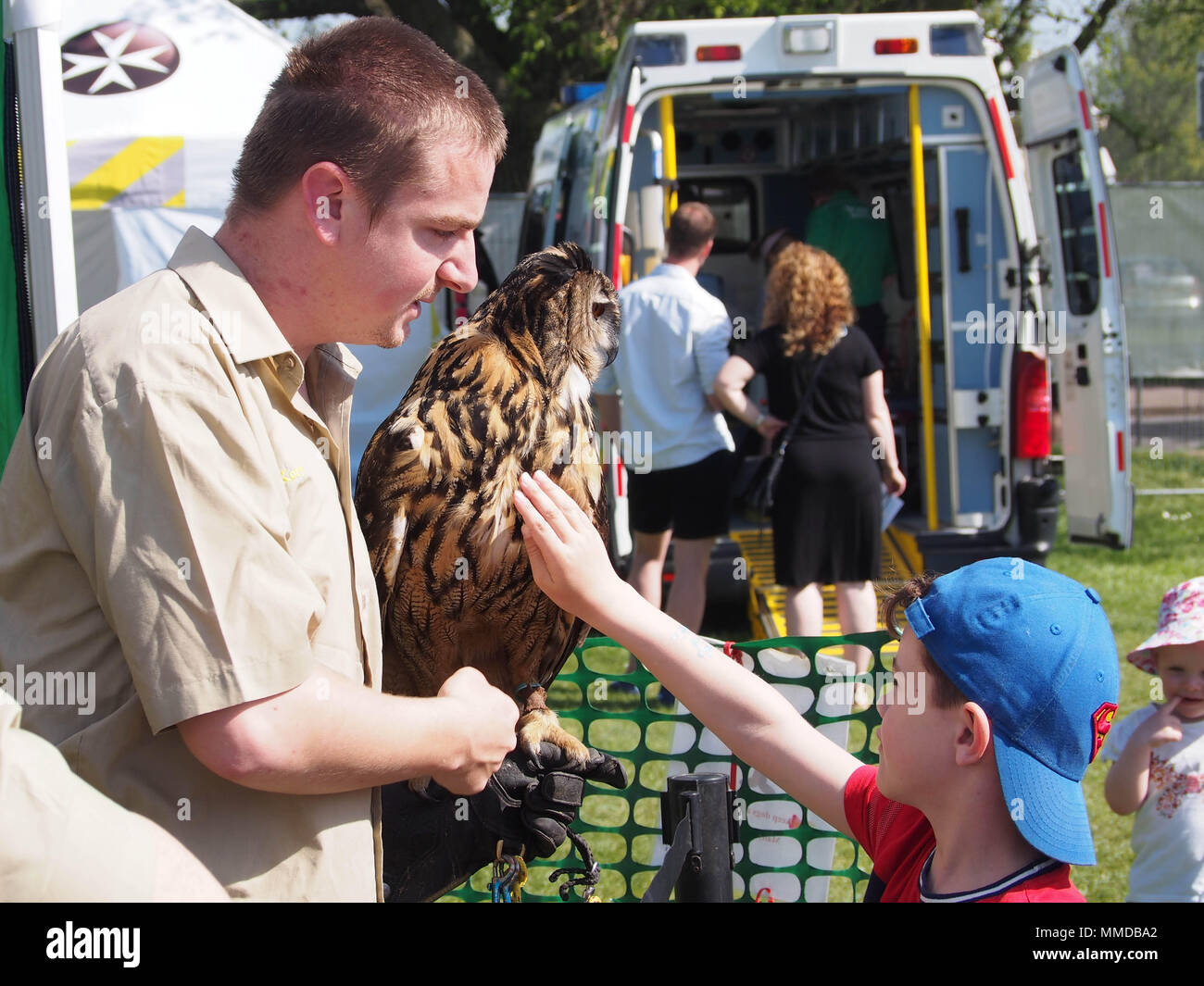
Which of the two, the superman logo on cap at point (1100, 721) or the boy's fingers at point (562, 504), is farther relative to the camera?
the boy's fingers at point (562, 504)

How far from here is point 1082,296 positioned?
22.0 ft

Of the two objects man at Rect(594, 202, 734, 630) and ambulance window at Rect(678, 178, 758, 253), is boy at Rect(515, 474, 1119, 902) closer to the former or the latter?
man at Rect(594, 202, 734, 630)

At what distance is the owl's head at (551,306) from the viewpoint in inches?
104

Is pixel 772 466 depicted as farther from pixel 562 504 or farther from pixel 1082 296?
pixel 562 504

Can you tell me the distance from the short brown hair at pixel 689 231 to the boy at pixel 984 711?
4.45 m

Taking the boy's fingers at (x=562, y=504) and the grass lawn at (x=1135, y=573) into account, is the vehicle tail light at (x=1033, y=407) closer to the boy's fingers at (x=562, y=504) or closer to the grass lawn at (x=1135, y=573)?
the grass lawn at (x=1135, y=573)

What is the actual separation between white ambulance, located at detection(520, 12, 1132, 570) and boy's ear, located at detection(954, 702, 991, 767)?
4.66 metres

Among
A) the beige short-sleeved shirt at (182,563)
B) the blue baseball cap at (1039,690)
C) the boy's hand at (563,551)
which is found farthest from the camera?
the boy's hand at (563,551)

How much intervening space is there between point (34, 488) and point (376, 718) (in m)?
0.52

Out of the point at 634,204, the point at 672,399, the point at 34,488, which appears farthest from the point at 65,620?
the point at 634,204

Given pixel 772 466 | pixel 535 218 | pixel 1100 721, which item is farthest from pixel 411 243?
pixel 535 218

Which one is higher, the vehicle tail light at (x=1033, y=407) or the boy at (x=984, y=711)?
the vehicle tail light at (x=1033, y=407)

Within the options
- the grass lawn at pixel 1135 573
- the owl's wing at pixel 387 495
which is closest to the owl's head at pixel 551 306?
the owl's wing at pixel 387 495

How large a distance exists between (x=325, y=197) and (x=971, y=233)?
6059 mm
